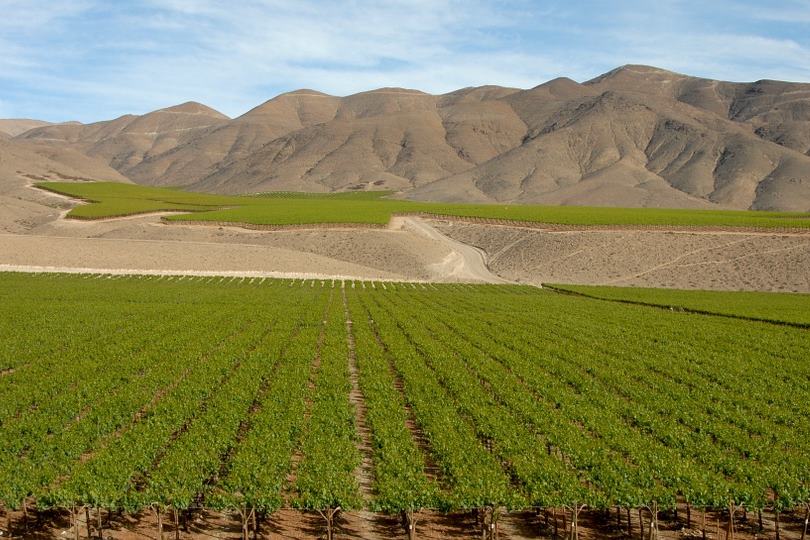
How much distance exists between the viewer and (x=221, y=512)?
1493 centimetres

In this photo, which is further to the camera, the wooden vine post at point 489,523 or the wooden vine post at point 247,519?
the wooden vine post at point 489,523

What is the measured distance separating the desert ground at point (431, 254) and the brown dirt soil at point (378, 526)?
58.8 metres

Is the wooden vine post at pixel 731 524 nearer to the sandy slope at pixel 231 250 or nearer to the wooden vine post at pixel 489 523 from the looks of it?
the wooden vine post at pixel 489 523

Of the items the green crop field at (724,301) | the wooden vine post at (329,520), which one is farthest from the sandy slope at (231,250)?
the wooden vine post at (329,520)

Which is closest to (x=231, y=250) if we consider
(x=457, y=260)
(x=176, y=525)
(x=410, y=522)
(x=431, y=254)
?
(x=431, y=254)

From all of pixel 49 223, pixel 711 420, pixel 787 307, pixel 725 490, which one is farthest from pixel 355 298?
pixel 49 223

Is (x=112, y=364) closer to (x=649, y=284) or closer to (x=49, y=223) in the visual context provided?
(x=649, y=284)

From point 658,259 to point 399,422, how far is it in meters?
68.7

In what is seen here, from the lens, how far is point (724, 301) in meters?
54.8

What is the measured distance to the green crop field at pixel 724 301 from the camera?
45.7 meters

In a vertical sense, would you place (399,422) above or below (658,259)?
below

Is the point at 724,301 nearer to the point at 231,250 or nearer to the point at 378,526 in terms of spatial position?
the point at 378,526

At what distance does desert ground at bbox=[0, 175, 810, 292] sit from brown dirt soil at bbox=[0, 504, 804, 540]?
58.8 meters

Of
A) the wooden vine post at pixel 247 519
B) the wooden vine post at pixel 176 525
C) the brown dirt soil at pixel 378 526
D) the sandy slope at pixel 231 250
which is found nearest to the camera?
the wooden vine post at pixel 247 519
